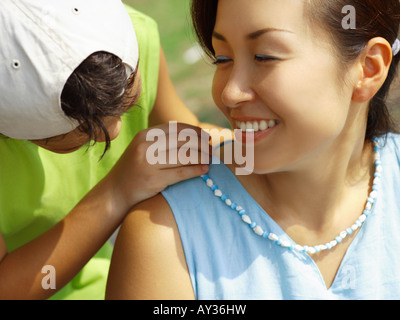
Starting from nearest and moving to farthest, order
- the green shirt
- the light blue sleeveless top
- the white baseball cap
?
1. the white baseball cap
2. the light blue sleeveless top
3. the green shirt

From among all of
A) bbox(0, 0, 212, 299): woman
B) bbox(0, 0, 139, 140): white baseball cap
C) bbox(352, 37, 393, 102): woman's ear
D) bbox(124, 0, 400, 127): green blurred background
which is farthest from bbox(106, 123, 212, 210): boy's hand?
bbox(124, 0, 400, 127): green blurred background

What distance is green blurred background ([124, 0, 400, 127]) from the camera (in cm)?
389

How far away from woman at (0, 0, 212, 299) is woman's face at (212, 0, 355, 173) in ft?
0.69

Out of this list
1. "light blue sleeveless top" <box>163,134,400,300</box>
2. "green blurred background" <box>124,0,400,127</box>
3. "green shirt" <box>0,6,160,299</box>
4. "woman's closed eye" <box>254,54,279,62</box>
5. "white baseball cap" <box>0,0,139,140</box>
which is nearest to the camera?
"white baseball cap" <box>0,0,139,140</box>

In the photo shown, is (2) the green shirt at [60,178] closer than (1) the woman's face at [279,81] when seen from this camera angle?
No

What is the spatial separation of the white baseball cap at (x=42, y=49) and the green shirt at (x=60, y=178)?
446 mm

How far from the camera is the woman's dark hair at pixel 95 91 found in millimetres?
1372

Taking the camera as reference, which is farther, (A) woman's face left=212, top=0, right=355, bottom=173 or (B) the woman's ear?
(B) the woman's ear

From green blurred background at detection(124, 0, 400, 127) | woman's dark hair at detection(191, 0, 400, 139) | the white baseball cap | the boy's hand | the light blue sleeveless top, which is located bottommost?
the light blue sleeveless top

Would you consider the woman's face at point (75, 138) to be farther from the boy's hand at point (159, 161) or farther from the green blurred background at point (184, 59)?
the green blurred background at point (184, 59)

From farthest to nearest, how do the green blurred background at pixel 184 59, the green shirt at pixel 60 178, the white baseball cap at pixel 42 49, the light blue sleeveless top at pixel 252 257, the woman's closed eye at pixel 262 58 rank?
the green blurred background at pixel 184 59 → the green shirt at pixel 60 178 → the light blue sleeveless top at pixel 252 257 → the woman's closed eye at pixel 262 58 → the white baseball cap at pixel 42 49

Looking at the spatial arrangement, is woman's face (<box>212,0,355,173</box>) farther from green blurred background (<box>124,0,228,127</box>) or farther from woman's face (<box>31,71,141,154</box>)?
green blurred background (<box>124,0,228,127</box>)

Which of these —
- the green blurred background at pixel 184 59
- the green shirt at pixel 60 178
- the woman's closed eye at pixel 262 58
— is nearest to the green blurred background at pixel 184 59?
the green blurred background at pixel 184 59

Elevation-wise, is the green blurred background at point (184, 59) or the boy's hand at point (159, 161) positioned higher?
the green blurred background at point (184, 59)
